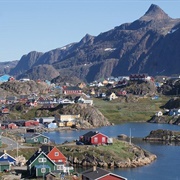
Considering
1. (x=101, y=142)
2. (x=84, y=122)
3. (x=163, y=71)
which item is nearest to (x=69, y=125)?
(x=84, y=122)

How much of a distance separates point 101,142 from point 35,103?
130 feet

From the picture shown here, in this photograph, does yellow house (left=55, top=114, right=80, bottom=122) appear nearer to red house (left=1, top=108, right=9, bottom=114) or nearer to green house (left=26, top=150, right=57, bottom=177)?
red house (left=1, top=108, right=9, bottom=114)

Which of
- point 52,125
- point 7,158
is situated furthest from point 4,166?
point 52,125

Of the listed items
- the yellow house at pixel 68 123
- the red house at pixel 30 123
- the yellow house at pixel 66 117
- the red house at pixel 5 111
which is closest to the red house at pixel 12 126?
the red house at pixel 30 123

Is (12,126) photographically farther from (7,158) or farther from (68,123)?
(7,158)

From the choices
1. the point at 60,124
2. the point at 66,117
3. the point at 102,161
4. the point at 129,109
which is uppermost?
the point at 129,109

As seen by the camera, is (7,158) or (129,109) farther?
(129,109)

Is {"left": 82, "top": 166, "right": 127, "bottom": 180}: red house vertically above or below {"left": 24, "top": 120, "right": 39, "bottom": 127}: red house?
above

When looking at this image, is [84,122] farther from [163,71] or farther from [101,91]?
[163,71]

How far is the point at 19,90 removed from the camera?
97812 mm

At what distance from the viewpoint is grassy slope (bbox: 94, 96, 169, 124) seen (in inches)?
3094

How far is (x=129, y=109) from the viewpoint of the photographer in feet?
273

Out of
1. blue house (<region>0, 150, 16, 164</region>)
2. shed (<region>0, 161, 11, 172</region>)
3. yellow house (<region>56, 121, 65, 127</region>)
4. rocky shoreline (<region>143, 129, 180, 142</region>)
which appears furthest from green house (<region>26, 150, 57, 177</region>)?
yellow house (<region>56, 121, 65, 127</region>)

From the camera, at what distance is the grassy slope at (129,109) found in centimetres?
7859
